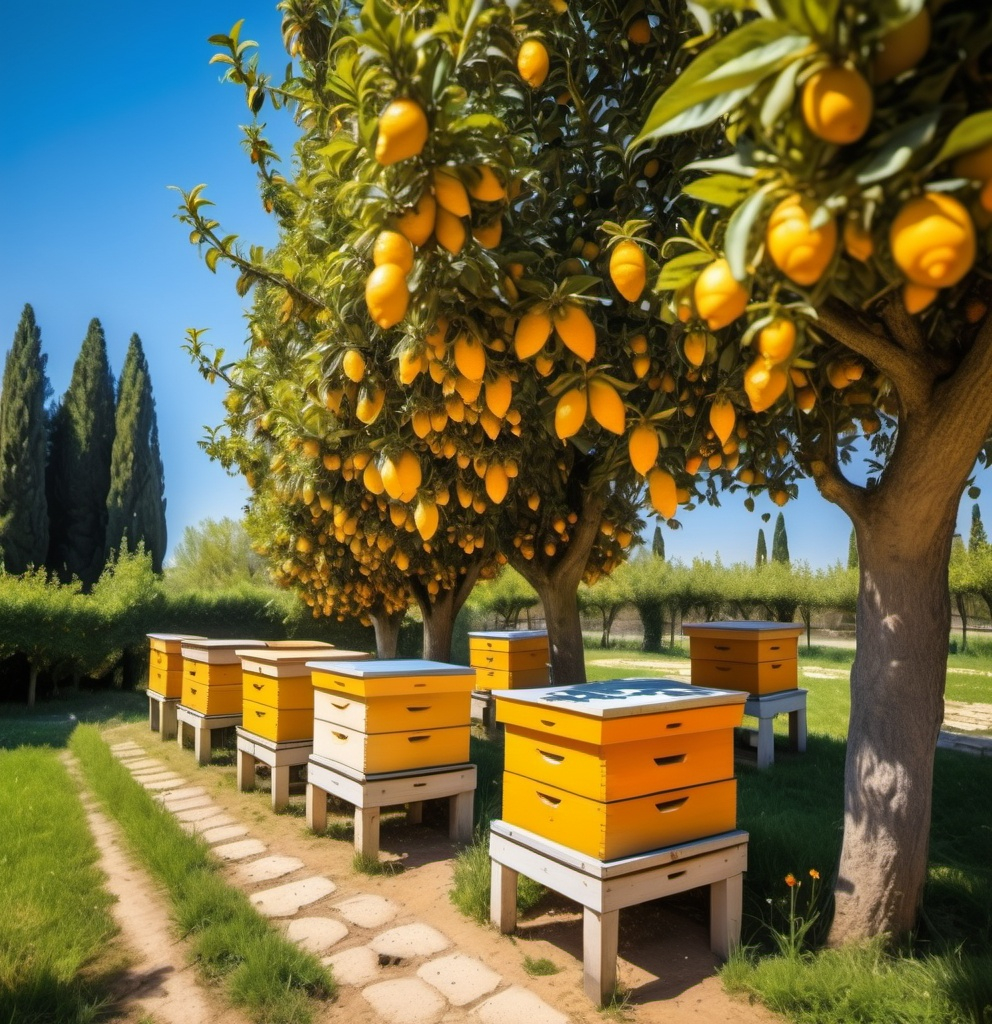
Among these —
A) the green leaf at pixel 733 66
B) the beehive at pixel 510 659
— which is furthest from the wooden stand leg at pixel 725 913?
the beehive at pixel 510 659

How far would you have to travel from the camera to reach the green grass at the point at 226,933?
7.76ft

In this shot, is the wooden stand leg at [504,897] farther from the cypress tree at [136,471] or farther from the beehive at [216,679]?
the cypress tree at [136,471]

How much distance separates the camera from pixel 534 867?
8.84ft

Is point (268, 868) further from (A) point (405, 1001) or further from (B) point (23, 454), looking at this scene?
(B) point (23, 454)

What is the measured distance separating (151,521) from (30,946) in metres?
25.9

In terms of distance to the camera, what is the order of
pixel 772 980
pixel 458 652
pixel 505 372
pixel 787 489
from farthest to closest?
pixel 458 652
pixel 787 489
pixel 772 980
pixel 505 372

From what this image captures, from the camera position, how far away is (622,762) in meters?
2.49

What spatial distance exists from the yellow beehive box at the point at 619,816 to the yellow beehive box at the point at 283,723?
2258mm

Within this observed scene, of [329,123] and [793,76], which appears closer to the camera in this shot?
[793,76]

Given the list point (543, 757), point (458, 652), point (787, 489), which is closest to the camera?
point (543, 757)

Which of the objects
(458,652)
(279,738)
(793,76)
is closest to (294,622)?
(458,652)

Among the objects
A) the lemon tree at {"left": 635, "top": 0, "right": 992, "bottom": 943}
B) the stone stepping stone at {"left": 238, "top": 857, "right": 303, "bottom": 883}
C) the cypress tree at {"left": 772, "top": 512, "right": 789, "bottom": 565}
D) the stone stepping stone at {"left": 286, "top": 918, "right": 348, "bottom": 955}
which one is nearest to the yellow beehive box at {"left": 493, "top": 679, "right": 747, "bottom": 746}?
the stone stepping stone at {"left": 286, "top": 918, "right": 348, "bottom": 955}

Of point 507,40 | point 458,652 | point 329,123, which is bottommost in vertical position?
point 458,652

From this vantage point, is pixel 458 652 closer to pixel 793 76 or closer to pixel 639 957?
pixel 639 957
